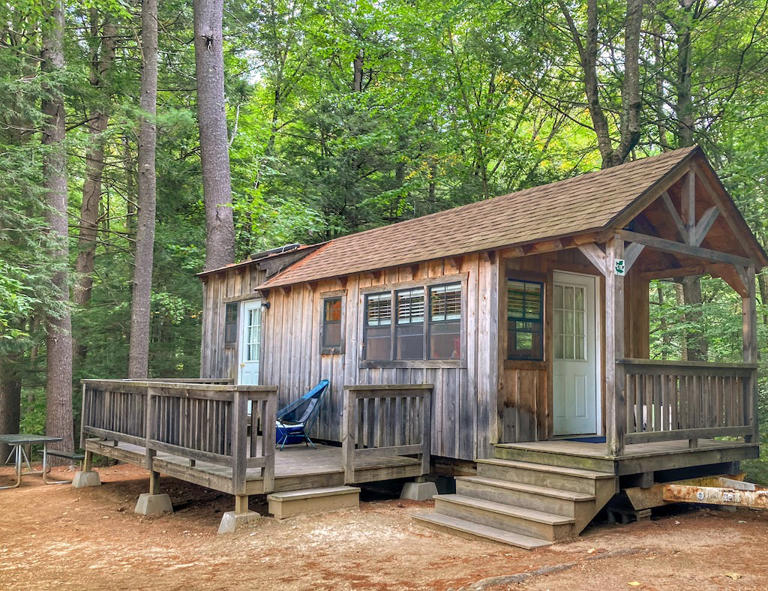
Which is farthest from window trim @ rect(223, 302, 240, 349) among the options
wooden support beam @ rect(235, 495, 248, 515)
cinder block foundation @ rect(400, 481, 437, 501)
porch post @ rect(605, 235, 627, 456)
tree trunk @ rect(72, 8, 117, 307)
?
porch post @ rect(605, 235, 627, 456)

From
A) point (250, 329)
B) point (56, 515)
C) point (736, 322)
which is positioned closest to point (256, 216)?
point (250, 329)

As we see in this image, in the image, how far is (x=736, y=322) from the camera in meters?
11.3

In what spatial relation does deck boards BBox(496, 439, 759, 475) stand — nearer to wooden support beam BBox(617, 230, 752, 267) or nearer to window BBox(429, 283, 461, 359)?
window BBox(429, 283, 461, 359)

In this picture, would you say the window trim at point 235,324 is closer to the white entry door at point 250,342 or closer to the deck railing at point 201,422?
the white entry door at point 250,342

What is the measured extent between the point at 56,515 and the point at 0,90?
6.87m

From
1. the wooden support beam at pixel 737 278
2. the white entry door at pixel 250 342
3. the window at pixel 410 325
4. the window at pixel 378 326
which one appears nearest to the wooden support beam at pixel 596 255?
the window at pixel 410 325

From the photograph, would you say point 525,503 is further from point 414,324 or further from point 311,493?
point 414,324

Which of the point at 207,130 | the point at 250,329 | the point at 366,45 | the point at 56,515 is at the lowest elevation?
the point at 56,515

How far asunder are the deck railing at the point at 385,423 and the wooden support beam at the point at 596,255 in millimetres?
2423

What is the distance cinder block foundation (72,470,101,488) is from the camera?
9.41 meters

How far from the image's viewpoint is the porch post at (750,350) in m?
7.36

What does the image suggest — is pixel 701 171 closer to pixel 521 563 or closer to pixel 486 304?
pixel 486 304

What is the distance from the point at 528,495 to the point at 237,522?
2.66m

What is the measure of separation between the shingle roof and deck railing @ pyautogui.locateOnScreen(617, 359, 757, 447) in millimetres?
1532
